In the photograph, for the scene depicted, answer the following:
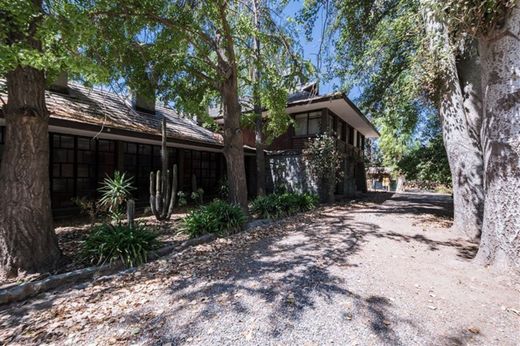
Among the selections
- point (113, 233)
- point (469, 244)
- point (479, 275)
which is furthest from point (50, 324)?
point (469, 244)

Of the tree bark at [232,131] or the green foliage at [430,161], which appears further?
the green foliage at [430,161]

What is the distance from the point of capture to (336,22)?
27.2ft

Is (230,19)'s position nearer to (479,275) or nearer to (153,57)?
(153,57)

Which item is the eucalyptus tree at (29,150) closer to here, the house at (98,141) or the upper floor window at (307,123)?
the house at (98,141)

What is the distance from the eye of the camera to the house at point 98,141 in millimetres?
7574

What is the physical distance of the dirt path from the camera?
2586 mm

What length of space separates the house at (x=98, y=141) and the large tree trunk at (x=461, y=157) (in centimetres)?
797

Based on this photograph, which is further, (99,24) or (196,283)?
(99,24)

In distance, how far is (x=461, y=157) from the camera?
20.6ft

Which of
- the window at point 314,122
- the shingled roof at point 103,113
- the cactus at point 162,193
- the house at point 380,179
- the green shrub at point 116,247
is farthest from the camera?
the house at point 380,179

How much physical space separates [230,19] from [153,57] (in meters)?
3.48

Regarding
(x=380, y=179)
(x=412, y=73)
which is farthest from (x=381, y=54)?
(x=380, y=179)

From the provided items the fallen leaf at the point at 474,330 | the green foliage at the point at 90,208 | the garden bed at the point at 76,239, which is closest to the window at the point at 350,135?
the garden bed at the point at 76,239

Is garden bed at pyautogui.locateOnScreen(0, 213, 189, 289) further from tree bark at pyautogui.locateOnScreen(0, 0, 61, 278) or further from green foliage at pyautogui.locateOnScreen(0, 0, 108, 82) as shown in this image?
green foliage at pyautogui.locateOnScreen(0, 0, 108, 82)
